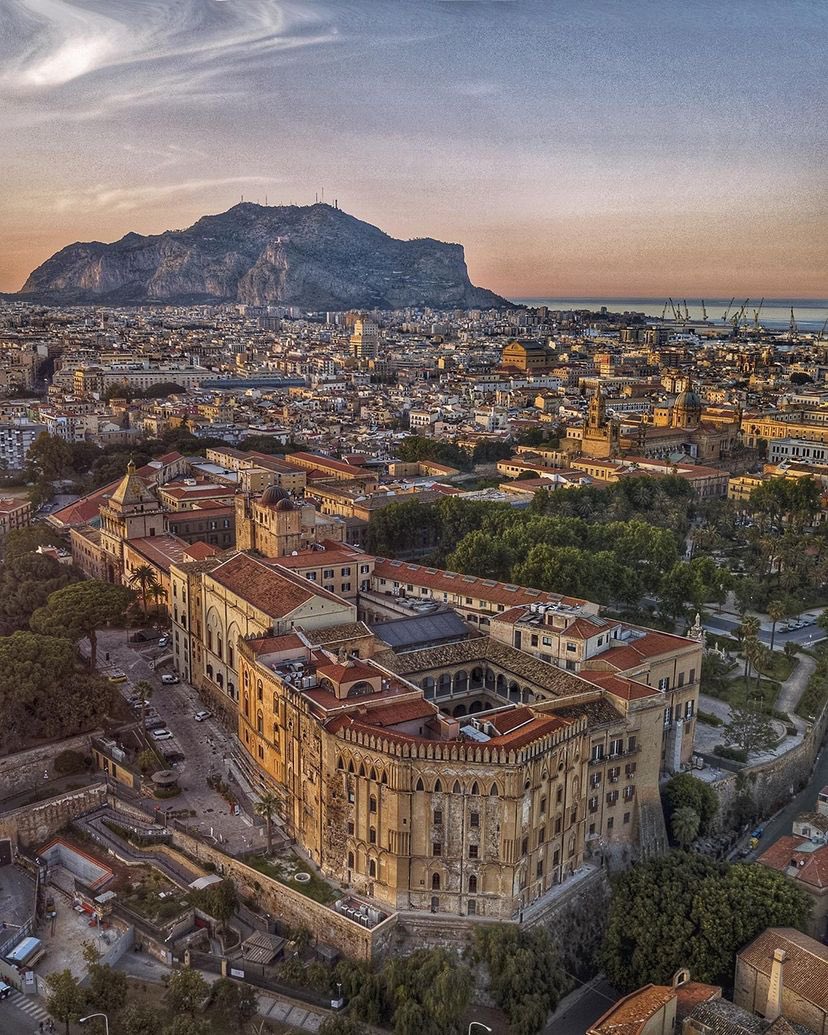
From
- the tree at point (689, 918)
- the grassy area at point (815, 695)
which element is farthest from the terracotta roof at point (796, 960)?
the grassy area at point (815, 695)

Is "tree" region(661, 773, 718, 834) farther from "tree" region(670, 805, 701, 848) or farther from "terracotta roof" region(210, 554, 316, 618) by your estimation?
"terracotta roof" region(210, 554, 316, 618)

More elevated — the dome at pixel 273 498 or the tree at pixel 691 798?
the dome at pixel 273 498

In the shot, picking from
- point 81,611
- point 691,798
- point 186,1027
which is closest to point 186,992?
point 186,1027

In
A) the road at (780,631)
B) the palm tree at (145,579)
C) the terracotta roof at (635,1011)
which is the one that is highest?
the palm tree at (145,579)

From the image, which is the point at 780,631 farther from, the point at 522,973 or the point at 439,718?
the point at 522,973

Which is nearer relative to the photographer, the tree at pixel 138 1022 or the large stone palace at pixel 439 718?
the tree at pixel 138 1022

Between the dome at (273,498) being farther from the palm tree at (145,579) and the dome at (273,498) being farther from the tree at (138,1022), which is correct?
the tree at (138,1022)

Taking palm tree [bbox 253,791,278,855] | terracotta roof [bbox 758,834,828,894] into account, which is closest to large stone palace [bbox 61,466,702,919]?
palm tree [bbox 253,791,278,855]
